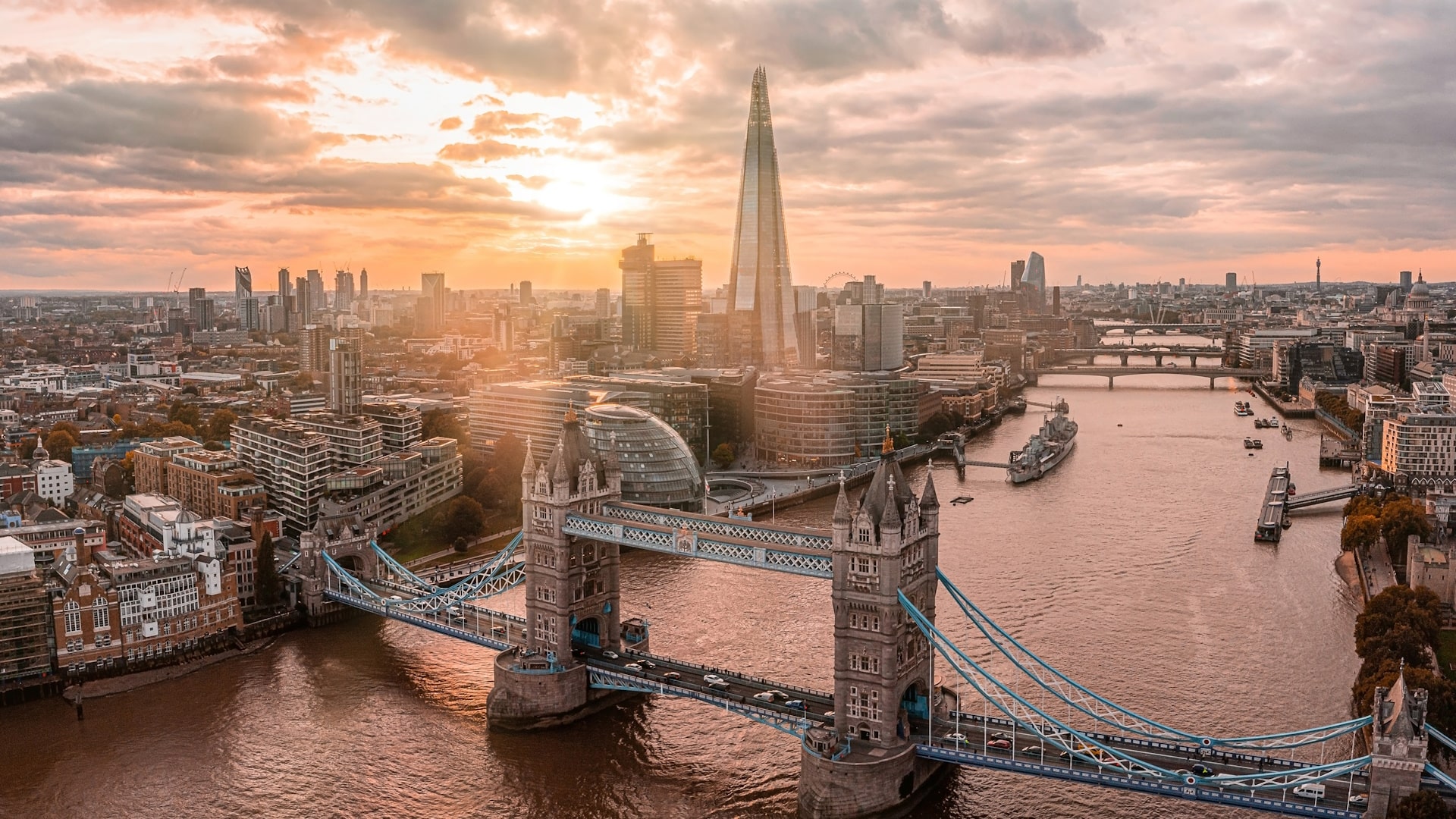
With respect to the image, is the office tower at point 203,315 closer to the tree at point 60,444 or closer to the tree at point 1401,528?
the tree at point 60,444

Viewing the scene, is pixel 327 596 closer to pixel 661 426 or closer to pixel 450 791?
pixel 450 791

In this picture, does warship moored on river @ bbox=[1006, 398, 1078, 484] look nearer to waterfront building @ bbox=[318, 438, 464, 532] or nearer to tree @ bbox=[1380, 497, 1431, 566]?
tree @ bbox=[1380, 497, 1431, 566]

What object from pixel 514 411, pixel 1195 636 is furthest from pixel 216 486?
pixel 1195 636

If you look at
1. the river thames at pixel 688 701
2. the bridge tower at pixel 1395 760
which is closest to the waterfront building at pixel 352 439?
the river thames at pixel 688 701

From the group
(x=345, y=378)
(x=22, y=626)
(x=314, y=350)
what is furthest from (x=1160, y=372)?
(x=22, y=626)

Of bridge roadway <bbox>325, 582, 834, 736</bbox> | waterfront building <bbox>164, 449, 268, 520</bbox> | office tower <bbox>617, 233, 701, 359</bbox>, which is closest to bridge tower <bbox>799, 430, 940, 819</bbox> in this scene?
bridge roadway <bbox>325, 582, 834, 736</bbox>

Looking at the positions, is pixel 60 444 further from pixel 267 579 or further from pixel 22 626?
pixel 22 626
